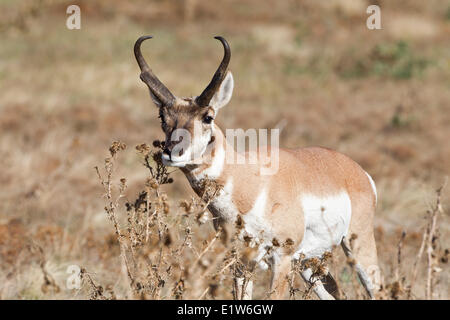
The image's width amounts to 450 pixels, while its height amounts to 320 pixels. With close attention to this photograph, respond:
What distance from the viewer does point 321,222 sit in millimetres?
4891

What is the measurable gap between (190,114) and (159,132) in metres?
9.56

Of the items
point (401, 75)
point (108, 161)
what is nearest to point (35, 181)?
point (108, 161)

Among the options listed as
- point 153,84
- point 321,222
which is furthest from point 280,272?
point 153,84

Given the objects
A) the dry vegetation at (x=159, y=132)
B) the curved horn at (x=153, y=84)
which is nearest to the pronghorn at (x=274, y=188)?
the curved horn at (x=153, y=84)

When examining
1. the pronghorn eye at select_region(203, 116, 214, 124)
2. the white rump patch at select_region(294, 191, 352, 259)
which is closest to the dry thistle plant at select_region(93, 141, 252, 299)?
the pronghorn eye at select_region(203, 116, 214, 124)

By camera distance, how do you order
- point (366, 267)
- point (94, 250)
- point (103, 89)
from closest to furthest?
point (366, 267) < point (94, 250) < point (103, 89)

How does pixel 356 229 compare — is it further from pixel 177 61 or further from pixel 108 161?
pixel 177 61

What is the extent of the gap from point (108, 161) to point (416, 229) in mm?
6040

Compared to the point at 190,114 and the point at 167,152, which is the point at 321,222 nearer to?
the point at 190,114

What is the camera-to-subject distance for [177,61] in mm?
20734

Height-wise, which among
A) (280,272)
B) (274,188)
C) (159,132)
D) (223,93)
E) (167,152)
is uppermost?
(223,93)

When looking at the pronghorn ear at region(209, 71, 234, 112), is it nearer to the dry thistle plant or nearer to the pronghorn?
the pronghorn

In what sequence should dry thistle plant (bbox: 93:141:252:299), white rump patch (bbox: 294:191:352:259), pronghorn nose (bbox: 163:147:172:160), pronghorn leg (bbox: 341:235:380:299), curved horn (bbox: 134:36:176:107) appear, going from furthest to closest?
pronghorn leg (bbox: 341:235:380:299) → white rump patch (bbox: 294:191:352:259) → curved horn (bbox: 134:36:176:107) → pronghorn nose (bbox: 163:147:172:160) → dry thistle plant (bbox: 93:141:252:299)

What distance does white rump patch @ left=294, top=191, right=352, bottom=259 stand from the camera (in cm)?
489
